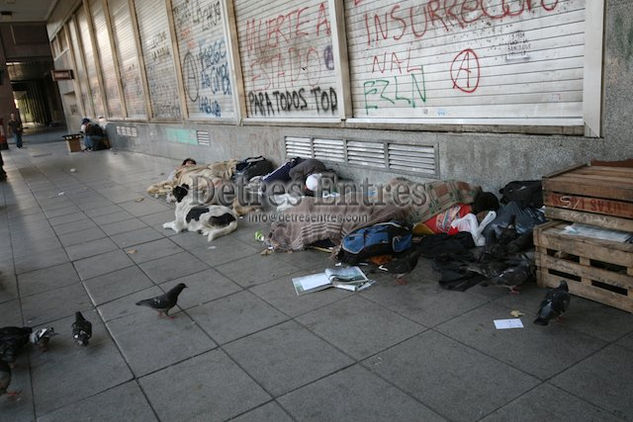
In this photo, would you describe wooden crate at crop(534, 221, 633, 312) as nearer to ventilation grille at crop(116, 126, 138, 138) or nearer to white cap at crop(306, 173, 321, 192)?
white cap at crop(306, 173, 321, 192)

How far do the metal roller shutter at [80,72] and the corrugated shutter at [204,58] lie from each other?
41.9 ft

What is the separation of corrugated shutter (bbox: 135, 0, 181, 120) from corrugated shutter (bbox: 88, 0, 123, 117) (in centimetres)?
392

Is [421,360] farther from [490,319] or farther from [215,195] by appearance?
[215,195]

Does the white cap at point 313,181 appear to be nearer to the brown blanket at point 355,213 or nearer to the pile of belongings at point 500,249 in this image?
the brown blanket at point 355,213

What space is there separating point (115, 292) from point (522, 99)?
4540mm

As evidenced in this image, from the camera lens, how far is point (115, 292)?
15.9 ft

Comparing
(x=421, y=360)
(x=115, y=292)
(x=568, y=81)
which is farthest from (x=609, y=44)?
(x=115, y=292)

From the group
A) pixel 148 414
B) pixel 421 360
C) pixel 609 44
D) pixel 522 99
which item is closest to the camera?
pixel 148 414

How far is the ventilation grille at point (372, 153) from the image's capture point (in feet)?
20.9

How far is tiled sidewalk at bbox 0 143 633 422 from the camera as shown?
278cm

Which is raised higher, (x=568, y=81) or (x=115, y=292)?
(x=568, y=81)

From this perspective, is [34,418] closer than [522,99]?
Yes

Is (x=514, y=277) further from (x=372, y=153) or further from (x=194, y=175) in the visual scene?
(x=194, y=175)

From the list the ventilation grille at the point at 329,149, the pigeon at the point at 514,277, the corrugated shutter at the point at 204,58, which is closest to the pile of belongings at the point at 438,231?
the pigeon at the point at 514,277
